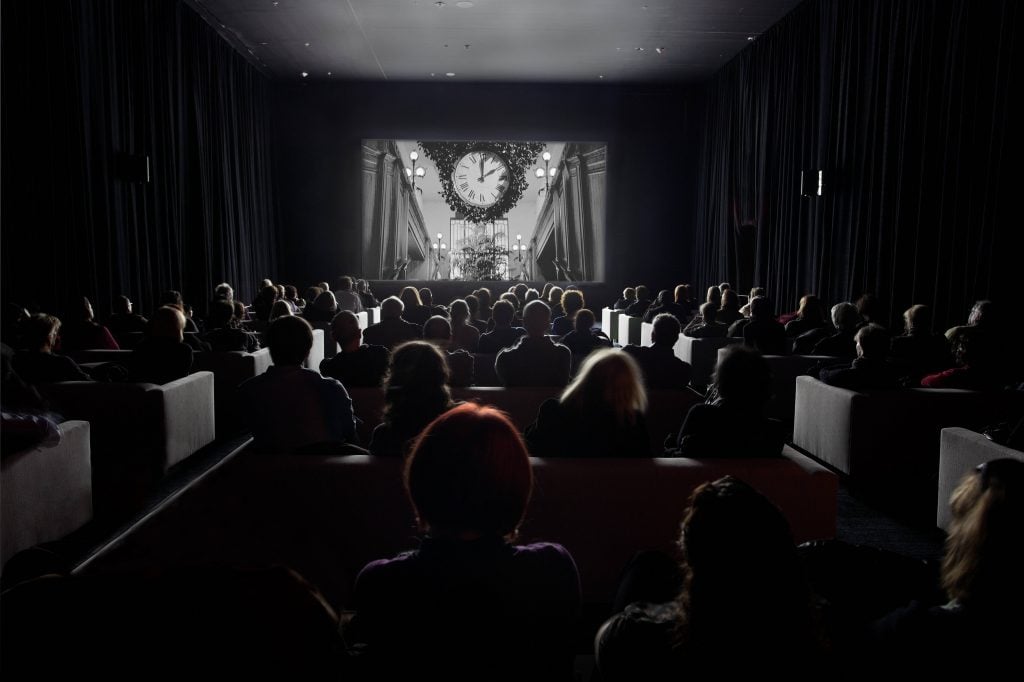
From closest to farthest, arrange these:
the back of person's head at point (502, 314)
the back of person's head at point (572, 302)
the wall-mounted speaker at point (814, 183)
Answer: the back of person's head at point (502, 314) < the back of person's head at point (572, 302) < the wall-mounted speaker at point (814, 183)

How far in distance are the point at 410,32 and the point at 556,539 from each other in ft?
33.6

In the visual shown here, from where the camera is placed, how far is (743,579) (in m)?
1.25

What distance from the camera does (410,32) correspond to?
37.9 feet

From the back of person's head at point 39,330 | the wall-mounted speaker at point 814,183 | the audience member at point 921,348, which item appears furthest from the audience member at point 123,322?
the wall-mounted speaker at point 814,183

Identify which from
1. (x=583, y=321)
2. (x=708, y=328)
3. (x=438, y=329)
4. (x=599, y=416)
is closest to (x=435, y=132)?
Answer: (x=708, y=328)

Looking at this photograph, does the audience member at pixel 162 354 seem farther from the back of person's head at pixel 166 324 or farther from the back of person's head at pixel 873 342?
the back of person's head at pixel 873 342

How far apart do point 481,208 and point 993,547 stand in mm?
14068

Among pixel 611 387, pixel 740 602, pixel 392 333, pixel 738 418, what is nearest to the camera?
pixel 740 602

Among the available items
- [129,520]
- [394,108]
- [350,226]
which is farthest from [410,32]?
[129,520]

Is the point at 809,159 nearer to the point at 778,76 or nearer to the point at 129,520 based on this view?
the point at 778,76

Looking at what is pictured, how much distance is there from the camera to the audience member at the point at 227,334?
6.05 metres

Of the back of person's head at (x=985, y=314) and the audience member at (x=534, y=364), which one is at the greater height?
the back of person's head at (x=985, y=314)

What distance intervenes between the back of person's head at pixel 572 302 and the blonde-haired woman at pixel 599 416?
436 centimetres

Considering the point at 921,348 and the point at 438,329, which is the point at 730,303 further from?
the point at 438,329
